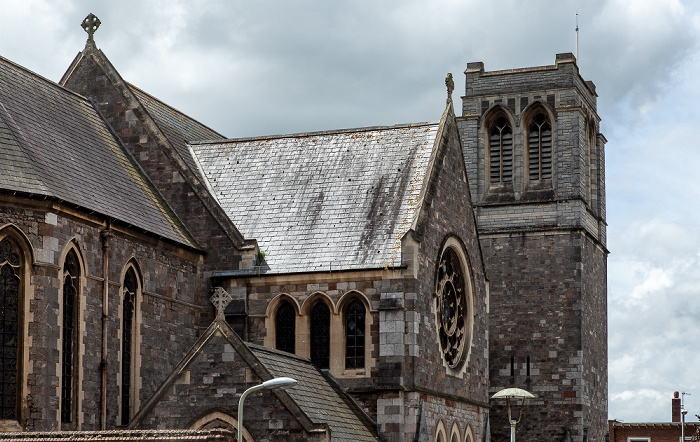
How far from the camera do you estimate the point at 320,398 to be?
33.4m

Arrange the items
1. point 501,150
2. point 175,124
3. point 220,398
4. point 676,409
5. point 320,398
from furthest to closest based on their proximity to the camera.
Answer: point 676,409 → point 501,150 → point 175,124 → point 320,398 → point 220,398

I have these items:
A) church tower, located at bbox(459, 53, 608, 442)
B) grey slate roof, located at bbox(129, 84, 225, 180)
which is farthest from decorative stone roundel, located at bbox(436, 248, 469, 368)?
church tower, located at bbox(459, 53, 608, 442)

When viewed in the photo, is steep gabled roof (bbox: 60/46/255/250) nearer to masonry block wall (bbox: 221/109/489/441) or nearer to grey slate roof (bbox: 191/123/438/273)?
grey slate roof (bbox: 191/123/438/273)

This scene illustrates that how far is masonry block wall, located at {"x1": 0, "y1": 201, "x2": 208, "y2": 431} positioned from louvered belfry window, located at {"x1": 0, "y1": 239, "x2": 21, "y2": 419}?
0.67 ft

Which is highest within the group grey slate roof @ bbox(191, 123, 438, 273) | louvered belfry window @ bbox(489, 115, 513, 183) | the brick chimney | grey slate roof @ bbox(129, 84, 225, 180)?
louvered belfry window @ bbox(489, 115, 513, 183)

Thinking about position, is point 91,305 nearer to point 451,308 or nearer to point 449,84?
point 451,308

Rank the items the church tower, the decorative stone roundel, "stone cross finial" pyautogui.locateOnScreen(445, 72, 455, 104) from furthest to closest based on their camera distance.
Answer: the church tower → "stone cross finial" pyautogui.locateOnScreen(445, 72, 455, 104) → the decorative stone roundel

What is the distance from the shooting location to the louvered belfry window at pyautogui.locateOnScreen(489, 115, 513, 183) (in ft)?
192

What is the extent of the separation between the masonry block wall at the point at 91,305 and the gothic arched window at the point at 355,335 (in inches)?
172

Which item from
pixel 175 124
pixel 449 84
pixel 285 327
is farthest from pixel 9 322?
pixel 449 84

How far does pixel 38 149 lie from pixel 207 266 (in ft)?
22.5

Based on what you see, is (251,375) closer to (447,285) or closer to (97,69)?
(447,285)

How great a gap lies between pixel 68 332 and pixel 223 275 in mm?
6686

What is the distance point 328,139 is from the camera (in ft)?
138
